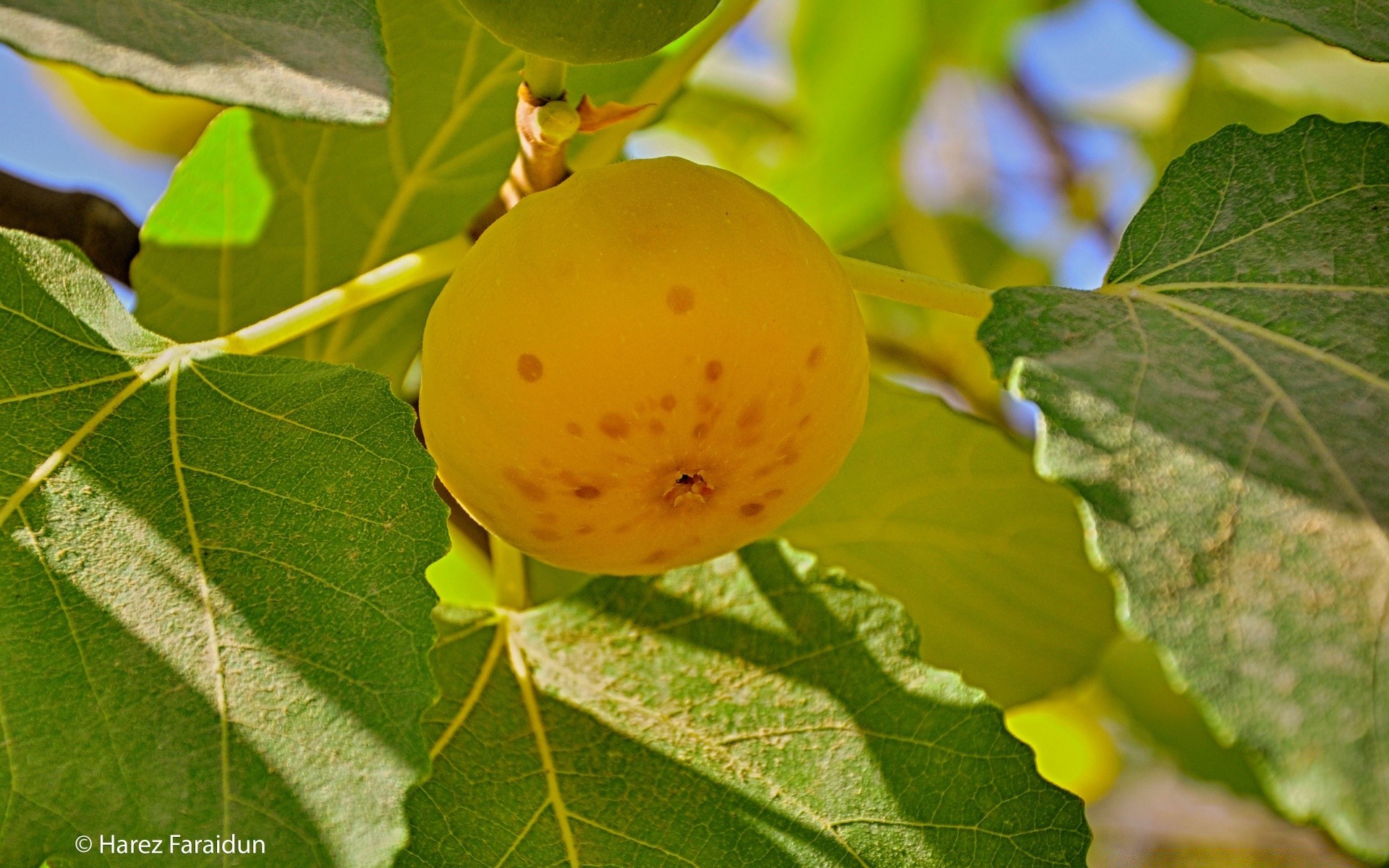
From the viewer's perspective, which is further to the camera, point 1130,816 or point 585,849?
point 1130,816

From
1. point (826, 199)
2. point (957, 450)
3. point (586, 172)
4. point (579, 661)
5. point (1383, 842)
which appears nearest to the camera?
point (1383, 842)

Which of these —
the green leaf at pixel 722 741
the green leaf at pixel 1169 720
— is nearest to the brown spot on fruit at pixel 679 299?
the green leaf at pixel 722 741

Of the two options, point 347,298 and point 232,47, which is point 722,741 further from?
point 232,47

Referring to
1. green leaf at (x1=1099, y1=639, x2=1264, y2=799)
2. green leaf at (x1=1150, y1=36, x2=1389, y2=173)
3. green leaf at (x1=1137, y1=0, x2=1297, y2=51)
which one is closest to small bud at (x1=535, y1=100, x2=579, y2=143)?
green leaf at (x1=1137, y1=0, x2=1297, y2=51)

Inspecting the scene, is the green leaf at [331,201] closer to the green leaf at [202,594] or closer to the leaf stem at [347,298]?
the leaf stem at [347,298]

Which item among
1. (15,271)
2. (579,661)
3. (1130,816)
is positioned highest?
(15,271)

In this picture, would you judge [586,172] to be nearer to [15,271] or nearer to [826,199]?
[15,271]

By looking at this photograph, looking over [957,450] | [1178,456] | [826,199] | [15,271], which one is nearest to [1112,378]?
[1178,456]
